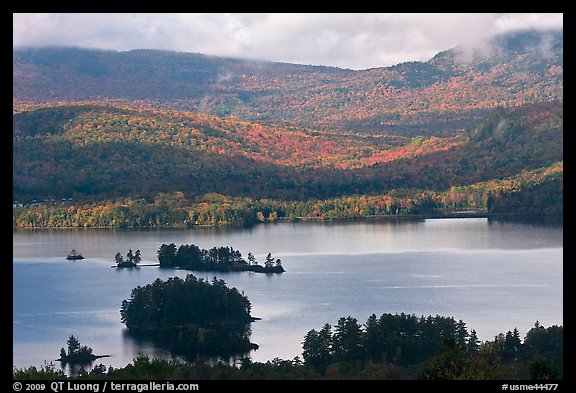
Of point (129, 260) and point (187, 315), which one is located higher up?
point (129, 260)

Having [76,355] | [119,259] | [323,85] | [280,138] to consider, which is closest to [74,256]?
[119,259]

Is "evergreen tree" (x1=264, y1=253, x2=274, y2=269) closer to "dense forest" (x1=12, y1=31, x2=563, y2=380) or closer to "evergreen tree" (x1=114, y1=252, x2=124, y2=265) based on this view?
"dense forest" (x1=12, y1=31, x2=563, y2=380)

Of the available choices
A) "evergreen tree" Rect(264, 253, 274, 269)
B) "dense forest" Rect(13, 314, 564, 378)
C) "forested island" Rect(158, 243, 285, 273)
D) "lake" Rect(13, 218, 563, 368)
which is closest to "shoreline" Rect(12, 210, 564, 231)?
"lake" Rect(13, 218, 563, 368)

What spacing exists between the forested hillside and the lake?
397 centimetres

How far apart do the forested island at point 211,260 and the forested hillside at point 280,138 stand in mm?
11251

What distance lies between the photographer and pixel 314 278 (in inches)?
1006

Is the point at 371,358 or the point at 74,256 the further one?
the point at 74,256

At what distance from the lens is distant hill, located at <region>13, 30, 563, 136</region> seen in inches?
2825

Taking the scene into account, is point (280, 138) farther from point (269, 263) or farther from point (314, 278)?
point (314, 278)

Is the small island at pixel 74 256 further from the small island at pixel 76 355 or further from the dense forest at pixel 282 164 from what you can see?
the small island at pixel 76 355

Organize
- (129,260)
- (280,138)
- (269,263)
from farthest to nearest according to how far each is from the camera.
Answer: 1. (280,138)
2. (129,260)
3. (269,263)

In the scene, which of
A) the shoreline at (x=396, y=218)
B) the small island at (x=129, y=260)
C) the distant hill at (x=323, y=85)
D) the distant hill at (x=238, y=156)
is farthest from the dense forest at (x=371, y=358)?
the distant hill at (x=323, y=85)

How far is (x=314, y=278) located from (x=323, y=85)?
6095 centimetres
